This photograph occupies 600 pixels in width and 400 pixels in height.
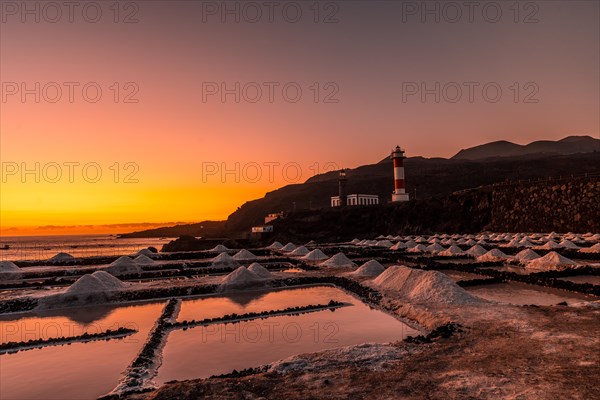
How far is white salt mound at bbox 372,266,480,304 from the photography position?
16641 mm

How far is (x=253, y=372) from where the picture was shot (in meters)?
9.99

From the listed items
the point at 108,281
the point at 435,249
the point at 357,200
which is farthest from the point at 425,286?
the point at 357,200

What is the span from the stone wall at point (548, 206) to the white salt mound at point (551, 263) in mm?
28874

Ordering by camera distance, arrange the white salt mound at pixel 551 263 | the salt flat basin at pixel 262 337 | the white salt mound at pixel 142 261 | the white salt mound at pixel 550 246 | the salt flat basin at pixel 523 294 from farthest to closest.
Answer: the white salt mound at pixel 142 261 → the white salt mound at pixel 550 246 → the white salt mound at pixel 551 263 → the salt flat basin at pixel 523 294 → the salt flat basin at pixel 262 337

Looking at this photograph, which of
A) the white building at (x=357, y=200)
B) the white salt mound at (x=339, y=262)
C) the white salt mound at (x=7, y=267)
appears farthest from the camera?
the white building at (x=357, y=200)

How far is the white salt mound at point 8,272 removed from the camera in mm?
31783

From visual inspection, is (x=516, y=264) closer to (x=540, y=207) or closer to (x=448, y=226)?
(x=540, y=207)

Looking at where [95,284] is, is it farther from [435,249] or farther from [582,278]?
[435,249]

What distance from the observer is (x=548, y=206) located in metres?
56.3

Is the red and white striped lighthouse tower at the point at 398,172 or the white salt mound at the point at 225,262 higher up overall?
the red and white striped lighthouse tower at the point at 398,172

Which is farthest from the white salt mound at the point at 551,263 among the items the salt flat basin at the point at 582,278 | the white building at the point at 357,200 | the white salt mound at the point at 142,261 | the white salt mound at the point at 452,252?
the white building at the point at 357,200

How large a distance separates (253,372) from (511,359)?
650cm

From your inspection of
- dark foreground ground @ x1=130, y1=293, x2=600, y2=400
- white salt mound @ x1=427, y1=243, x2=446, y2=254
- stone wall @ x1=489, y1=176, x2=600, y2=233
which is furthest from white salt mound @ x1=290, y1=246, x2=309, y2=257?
stone wall @ x1=489, y1=176, x2=600, y2=233

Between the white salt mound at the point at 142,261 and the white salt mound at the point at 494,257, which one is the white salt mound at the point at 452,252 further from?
the white salt mound at the point at 142,261
